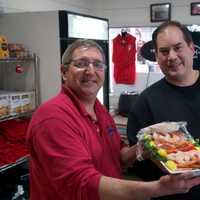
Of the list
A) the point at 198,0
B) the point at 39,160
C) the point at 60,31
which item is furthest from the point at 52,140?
the point at 198,0

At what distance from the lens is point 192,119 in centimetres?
148

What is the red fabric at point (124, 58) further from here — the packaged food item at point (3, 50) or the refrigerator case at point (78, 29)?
the packaged food item at point (3, 50)

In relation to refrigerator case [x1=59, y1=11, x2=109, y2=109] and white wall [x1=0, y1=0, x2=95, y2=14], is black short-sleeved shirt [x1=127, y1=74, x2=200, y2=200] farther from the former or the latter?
white wall [x1=0, y1=0, x2=95, y2=14]

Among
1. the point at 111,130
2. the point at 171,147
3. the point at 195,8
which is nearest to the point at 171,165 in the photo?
the point at 171,147

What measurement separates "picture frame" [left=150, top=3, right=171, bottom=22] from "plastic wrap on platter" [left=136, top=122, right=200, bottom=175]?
316 centimetres

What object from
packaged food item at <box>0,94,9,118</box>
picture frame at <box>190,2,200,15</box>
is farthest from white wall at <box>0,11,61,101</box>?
picture frame at <box>190,2,200,15</box>

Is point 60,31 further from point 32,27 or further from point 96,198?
point 96,198

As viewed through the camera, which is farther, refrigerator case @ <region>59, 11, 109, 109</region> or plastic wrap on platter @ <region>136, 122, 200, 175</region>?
refrigerator case @ <region>59, 11, 109, 109</region>

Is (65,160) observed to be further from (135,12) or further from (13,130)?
(135,12)

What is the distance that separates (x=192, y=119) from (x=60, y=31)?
157 centimetres

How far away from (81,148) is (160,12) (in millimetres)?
3421

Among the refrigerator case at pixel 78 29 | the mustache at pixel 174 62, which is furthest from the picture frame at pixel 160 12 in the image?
the mustache at pixel 174 62

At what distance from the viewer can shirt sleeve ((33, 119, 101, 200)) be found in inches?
43.1

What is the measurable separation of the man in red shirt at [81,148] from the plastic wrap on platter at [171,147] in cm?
5
